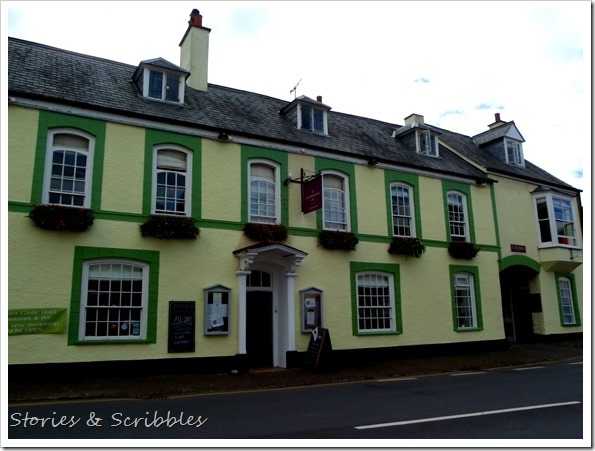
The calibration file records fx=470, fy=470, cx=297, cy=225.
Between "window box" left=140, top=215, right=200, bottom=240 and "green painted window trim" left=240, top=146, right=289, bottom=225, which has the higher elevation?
"green painted window trim" left=240, top=146, right=289, bottom=225

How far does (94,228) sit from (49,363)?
3429mm

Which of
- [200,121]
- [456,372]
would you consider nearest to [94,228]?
[200,121]

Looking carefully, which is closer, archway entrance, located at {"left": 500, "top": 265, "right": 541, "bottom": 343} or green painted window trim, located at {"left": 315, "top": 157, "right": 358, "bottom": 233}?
green painted window trim, located at {"left": 315, "top": 157, "right": 358, "bottom": 233}

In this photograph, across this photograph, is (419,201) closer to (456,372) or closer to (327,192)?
(327,192)

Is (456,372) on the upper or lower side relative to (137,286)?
lower

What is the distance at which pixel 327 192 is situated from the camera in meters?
16.4

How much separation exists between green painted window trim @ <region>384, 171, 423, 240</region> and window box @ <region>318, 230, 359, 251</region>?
1.99 meters

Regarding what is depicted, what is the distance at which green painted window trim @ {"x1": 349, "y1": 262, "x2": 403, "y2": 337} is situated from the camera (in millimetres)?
15601

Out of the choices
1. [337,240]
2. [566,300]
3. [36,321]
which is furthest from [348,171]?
[566,300]

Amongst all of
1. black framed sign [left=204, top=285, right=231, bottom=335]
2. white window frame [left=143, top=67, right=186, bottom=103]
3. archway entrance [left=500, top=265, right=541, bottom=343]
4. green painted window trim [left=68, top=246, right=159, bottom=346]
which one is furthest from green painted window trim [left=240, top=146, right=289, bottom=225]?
archway entrance [left=500, top=265, right=541, bottom=343]

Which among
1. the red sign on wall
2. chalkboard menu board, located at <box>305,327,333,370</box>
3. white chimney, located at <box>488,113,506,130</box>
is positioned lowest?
chalkboard menu board, located at <box>305,327,333,370</box>

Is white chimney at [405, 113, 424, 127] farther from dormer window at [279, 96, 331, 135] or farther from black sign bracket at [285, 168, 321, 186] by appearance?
black sign bracket at [285, 168, 321, 186]

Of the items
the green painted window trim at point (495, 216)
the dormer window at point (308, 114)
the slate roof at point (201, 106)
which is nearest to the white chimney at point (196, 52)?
the slate roof at point (201, 106)

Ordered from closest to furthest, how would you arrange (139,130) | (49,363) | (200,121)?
(49,363)
(139,130)
(200,121)
